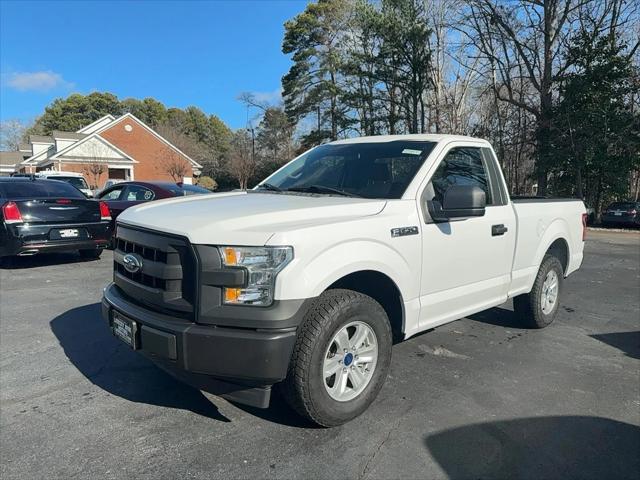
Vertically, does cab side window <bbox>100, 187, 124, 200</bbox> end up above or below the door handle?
above

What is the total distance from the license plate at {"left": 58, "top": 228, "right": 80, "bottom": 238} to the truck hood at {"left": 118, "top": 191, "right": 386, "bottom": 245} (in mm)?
5293

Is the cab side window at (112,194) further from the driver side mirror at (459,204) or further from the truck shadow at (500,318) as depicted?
the driver side mirror at (459,204)

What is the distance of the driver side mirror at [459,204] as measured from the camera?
3.44 metres

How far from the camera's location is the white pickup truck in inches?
104

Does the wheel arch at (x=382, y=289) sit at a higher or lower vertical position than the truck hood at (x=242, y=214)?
lower

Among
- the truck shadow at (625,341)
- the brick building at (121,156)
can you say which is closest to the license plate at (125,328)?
the truck shadow at (625,341)

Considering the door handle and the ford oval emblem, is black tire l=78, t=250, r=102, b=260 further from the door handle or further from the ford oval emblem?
the door handle

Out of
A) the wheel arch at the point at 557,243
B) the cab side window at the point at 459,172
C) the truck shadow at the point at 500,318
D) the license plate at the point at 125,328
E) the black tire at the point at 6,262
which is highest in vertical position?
the cab side window at the point at 459,172

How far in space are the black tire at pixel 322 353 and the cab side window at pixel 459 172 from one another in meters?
1.16

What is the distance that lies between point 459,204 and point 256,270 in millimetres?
1661

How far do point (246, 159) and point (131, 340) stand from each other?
42.6 metres

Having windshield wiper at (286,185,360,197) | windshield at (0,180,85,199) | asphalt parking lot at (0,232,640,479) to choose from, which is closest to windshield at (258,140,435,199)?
windshield wiper at (286,185,360,197)

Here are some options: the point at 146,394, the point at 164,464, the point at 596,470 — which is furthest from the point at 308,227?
the point at 596,470

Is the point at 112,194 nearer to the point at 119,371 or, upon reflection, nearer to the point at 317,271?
the point at 119,371
